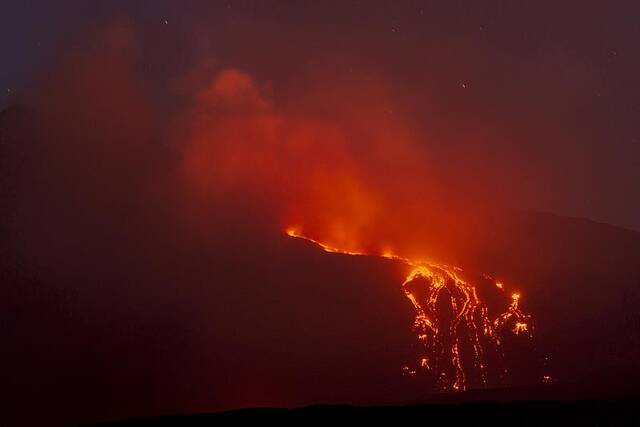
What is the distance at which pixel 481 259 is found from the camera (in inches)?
2516

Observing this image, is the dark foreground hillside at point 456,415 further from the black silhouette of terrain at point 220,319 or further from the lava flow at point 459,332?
the lava flow at point 459,332

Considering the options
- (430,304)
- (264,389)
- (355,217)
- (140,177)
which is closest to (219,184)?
(140,177)

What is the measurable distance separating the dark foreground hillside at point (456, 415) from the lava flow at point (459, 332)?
1637 cm

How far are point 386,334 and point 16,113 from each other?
4800 cm

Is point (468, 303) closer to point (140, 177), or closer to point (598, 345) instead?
point (598, 345)

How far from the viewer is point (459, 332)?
44594 millimetres

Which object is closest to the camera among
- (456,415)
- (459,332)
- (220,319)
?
(456,415)

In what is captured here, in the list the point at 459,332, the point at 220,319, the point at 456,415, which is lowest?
the point at 456,415

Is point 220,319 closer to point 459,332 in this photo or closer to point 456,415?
point 459,332

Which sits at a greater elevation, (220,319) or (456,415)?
(220,319)

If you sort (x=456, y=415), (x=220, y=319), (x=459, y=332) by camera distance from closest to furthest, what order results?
(x=456, y=415) → (x=459, y=332) → (x=220, y=319)

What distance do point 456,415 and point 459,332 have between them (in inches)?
957

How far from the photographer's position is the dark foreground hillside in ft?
67.3

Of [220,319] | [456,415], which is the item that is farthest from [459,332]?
[456,415]
